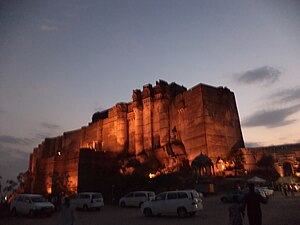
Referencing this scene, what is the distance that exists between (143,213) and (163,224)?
14.4 feet

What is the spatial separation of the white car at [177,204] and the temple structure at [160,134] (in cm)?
3175

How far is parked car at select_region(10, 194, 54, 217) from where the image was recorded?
19.1m

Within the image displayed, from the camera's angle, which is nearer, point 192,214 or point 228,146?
point 192,214

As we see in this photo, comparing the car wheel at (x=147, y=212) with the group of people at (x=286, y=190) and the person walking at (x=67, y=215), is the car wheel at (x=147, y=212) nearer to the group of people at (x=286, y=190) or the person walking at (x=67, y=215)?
the person walking at (x=67, y=215)

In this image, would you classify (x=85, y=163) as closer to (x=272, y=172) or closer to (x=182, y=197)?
(x=272, y=172)

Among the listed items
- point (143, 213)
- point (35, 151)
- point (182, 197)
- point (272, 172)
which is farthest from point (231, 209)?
point (35, 151)

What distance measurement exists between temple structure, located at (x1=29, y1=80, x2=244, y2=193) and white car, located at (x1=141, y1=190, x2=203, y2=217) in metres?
31.8

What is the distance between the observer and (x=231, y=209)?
8156 millimetres

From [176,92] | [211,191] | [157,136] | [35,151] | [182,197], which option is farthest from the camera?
[35,151]

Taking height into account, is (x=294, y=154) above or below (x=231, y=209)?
above

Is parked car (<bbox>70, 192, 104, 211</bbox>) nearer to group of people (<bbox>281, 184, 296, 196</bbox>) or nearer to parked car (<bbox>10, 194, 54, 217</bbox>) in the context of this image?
parked car (<bbox>10, 194, 54, 217</bbox>)

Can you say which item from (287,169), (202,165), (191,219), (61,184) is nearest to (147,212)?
(191,219)

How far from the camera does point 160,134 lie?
5909 centimetres

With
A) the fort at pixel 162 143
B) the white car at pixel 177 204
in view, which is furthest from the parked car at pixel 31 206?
the fort at pixel 162 143
